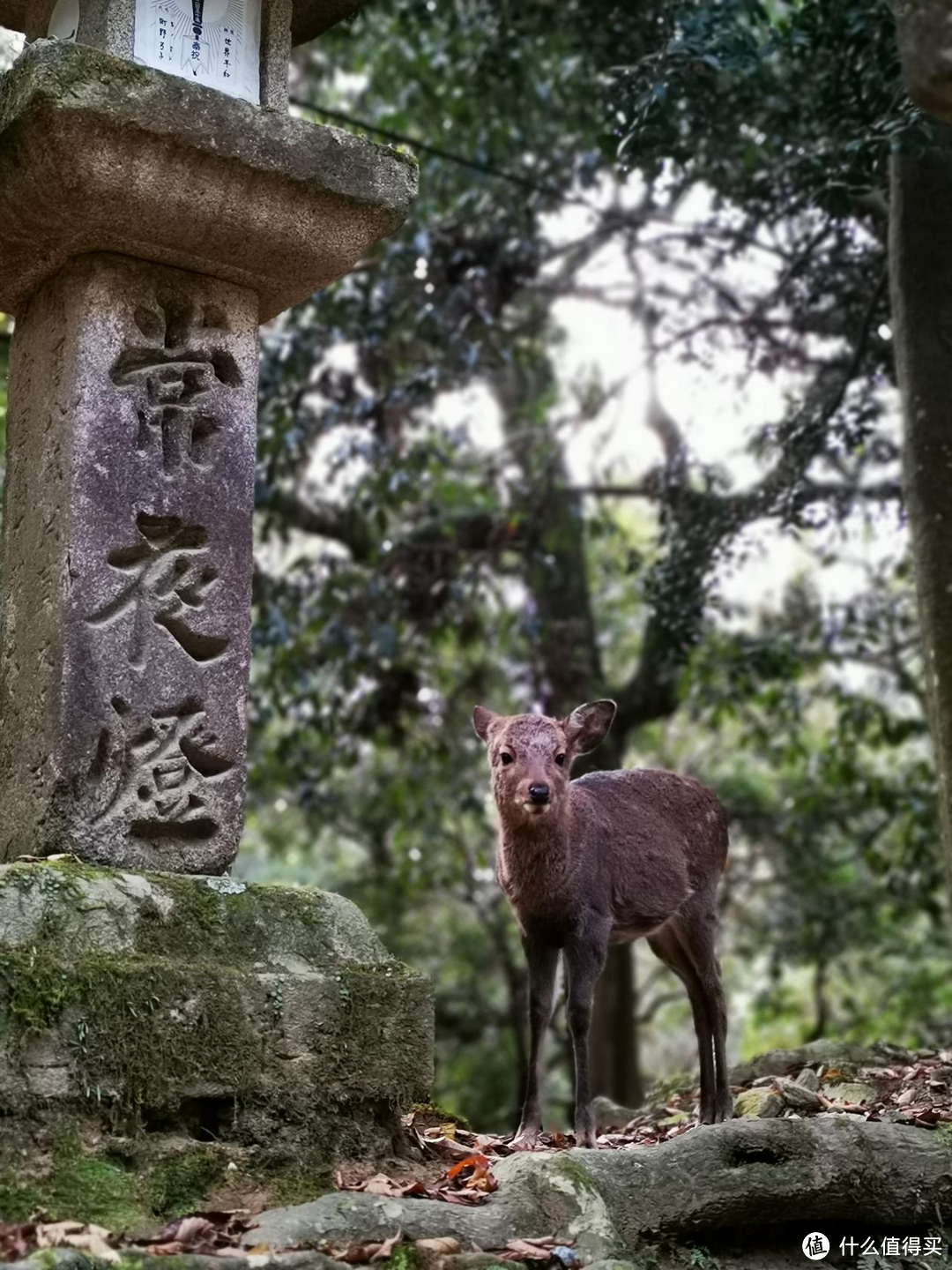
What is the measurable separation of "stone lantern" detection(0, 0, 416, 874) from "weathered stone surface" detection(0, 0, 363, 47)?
171 millimetres

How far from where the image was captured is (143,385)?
199 inches

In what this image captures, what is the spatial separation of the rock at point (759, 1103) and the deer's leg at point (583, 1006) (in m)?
0.74

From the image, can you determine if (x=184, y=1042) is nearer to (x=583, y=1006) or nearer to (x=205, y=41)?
(x=583, y=1006)

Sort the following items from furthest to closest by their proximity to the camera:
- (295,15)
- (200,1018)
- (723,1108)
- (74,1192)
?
(723,1108) < (295,15) < (200,1018) < (74,1192)

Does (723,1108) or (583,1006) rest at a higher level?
(583,1006)

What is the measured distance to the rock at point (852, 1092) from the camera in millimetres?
6367

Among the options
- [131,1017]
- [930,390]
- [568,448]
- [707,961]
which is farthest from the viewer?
[568,448]

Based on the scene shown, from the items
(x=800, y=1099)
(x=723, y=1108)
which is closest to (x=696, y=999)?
(x=723, y=1108)

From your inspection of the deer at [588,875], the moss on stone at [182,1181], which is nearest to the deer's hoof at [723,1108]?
the deer at [588,875]

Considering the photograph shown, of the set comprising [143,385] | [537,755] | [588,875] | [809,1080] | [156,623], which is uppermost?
[143,385]

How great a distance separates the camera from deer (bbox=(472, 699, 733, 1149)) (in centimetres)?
538

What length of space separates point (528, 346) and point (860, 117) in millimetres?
4143

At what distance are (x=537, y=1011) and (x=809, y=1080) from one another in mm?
1735

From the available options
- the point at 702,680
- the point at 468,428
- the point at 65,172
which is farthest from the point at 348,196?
the point at 702,680
